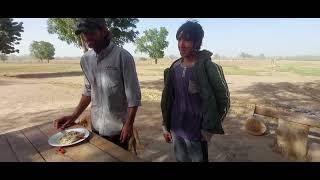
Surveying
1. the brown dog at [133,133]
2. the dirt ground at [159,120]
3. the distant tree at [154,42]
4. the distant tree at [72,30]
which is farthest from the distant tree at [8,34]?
the distant tree at [154,42]

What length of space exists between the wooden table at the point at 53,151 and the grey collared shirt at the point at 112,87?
0.28 metres

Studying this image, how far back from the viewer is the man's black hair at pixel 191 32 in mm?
2648

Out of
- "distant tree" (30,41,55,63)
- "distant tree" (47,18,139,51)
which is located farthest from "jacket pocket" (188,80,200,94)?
"distant tree" (30,41,55,63)

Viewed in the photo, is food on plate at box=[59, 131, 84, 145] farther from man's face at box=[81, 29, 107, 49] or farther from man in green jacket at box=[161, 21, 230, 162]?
man in green jacket at box=[161, 21, 230, 162]

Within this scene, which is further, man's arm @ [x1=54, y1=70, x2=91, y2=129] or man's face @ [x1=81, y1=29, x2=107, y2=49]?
man's arm @ [x1=54, y1=70, x2=91, y2=129]

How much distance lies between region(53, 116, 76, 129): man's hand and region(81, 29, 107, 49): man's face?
2.69 feet

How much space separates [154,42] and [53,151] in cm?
8277

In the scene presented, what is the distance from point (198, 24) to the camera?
269cm

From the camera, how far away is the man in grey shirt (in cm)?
263

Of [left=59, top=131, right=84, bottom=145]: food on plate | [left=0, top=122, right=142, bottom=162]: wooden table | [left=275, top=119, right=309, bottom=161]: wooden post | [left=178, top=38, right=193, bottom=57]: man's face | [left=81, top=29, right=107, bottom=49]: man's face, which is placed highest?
[left=81, top=29, right=107, bottom=49]: man's face

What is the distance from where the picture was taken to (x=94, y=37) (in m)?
2.60
